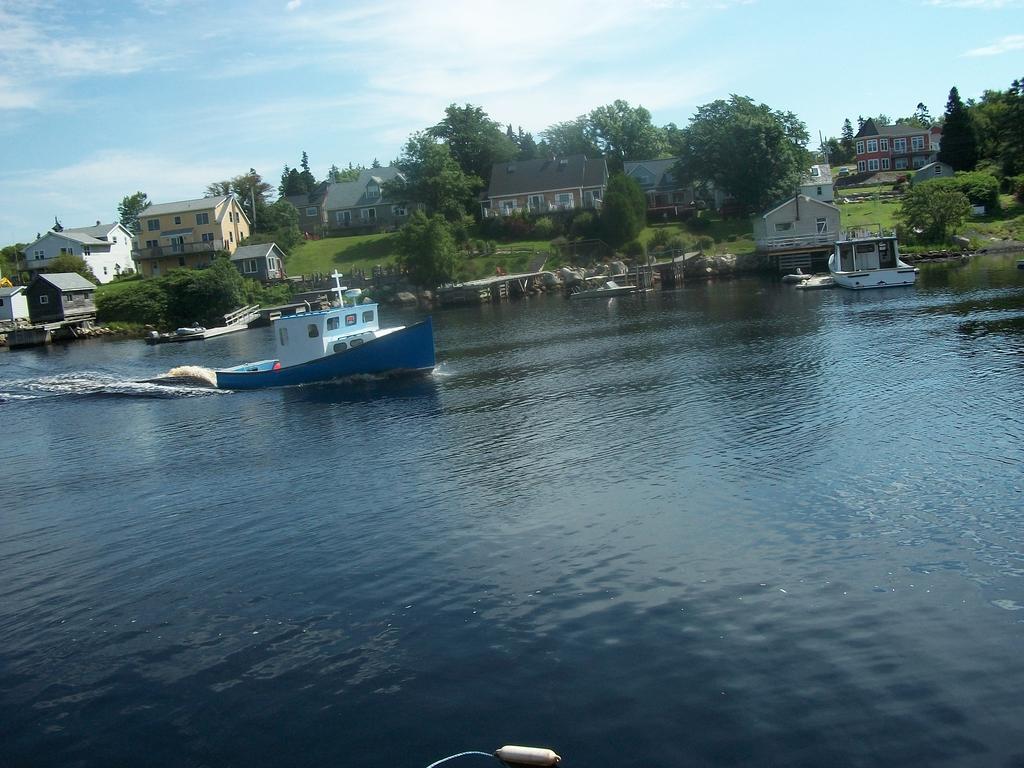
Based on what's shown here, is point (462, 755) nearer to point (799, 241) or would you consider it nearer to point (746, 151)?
point (799, 241)

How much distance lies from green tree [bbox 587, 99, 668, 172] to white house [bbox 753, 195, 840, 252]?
4383cm

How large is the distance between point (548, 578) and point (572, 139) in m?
128

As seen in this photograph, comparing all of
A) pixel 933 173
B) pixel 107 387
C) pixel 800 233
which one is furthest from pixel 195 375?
pixel 933 173

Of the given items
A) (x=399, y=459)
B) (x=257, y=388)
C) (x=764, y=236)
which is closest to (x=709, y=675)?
(x=399, y=459)

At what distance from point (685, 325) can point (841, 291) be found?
2026 centimetres

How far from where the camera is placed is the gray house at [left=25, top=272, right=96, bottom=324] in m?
93.2

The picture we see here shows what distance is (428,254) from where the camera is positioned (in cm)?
9975

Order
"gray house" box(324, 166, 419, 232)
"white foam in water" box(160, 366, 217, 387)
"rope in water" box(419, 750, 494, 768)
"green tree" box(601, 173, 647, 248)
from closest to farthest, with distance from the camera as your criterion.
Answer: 1. "rope in water" box(419, 750, 494, 768)
2. "white foam in water" box(160, 366, 217, 387)
3. "green tree" box(601, 173, 647, 248)
4. "gray house" box(324, 166, 419, 232)

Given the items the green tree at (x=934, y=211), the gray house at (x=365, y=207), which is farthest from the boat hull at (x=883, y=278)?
the gray house at (x=365, y=207)

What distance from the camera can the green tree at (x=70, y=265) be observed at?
10994 cm

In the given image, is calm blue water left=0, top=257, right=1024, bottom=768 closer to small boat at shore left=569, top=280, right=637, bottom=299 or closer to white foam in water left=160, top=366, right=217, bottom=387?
white foam in water left=160, top=366, right=217, bottom=387

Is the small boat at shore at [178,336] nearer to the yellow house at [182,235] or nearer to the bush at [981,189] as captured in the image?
the yellow house at [182,235]

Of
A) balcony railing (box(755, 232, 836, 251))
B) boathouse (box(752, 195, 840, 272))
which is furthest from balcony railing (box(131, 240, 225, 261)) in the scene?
balcony railing (box(755, 232, 836, 251))

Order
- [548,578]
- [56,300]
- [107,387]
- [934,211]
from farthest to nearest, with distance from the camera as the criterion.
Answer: [56,300] < [934,211] < [107,387] < [548,578]
